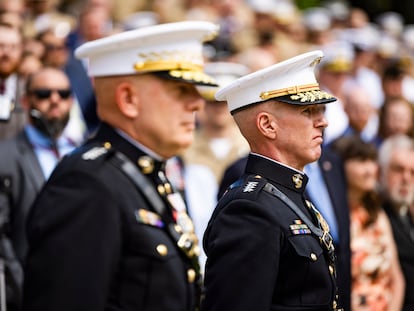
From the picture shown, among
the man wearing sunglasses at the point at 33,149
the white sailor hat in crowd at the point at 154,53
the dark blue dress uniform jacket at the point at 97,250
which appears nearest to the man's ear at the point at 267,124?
the white sailor hat in crowd at the point at 154,53

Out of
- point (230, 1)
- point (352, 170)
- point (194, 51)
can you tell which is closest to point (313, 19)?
point (230, 1)

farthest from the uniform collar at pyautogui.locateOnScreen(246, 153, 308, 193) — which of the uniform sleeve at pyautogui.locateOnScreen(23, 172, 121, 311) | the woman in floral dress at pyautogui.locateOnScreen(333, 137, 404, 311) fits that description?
the woman in floral dress at pyautogui.locateOnScreen(333, 137, 404, 311)

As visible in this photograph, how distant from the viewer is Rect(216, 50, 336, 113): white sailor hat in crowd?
4125 millimetres

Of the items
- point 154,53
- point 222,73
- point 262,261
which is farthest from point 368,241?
point 154,53

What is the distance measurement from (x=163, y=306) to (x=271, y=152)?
33.6 inches

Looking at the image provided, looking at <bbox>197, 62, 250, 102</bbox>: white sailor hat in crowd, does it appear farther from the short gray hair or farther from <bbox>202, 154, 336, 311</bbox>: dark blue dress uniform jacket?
<bbox>202, 154, 336, 311</bbox>: dark blue dress uniform jacket

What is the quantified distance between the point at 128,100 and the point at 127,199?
0.44m

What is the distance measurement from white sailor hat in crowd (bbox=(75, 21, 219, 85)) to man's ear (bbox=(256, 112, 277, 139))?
9.4 inches

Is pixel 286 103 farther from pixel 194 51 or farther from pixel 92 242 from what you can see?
pixel 92 242

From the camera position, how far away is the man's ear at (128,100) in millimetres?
3941

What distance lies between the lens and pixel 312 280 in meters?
3.97

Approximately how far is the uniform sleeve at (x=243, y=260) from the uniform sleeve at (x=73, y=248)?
1.66ft

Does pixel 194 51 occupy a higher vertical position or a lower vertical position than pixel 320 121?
higher

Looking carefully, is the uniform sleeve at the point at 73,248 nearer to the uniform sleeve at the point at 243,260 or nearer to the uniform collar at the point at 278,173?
the uniform sleeve at the point at 243,260
